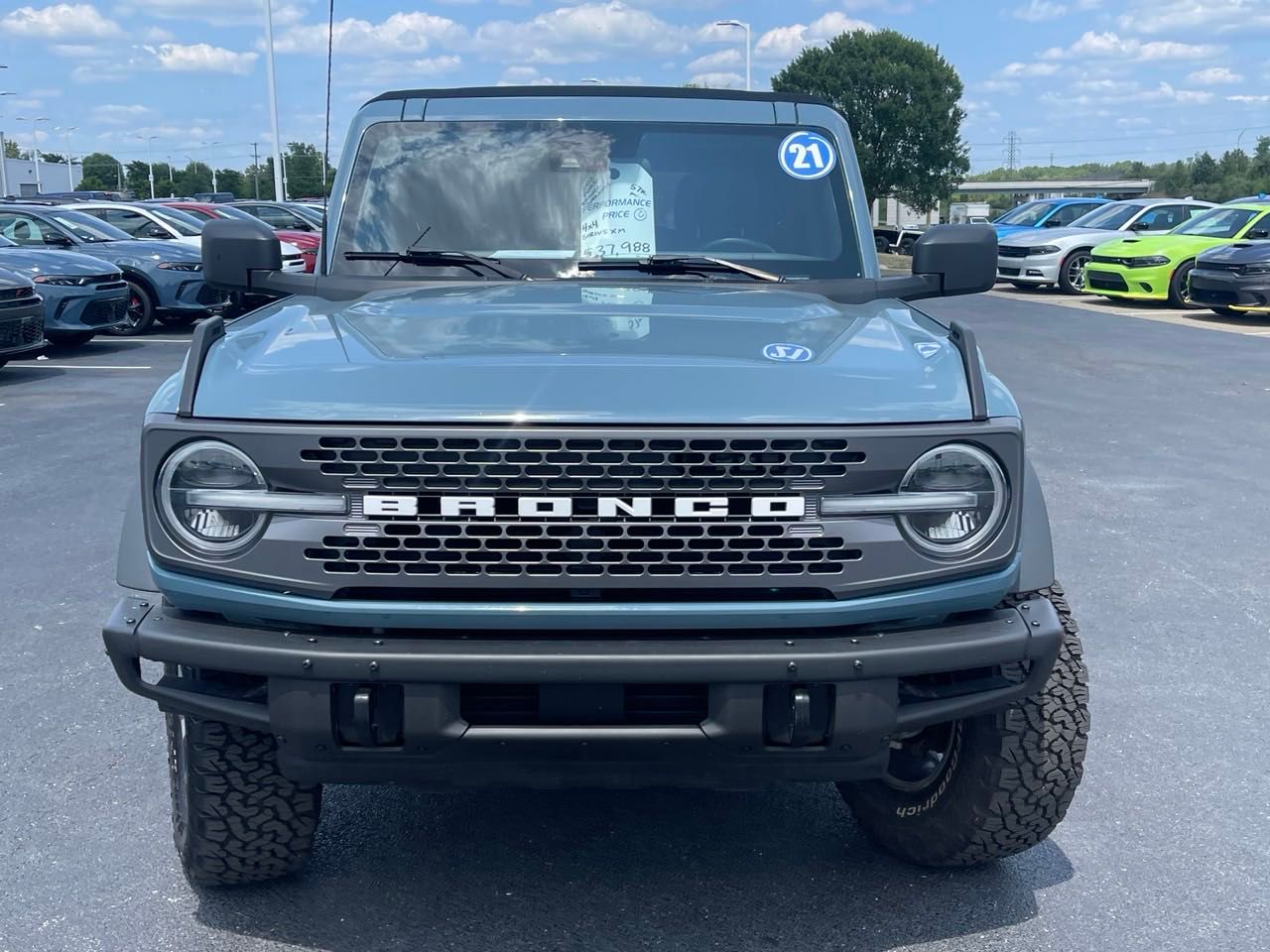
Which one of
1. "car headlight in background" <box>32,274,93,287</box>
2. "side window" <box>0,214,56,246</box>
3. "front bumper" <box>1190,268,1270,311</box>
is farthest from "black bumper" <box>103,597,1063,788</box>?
"front bumper" <box>1190,268,1270,311</box>

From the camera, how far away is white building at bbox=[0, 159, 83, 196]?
266ft

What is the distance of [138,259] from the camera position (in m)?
15.8

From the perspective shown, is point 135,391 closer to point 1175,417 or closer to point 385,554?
point 1175,417

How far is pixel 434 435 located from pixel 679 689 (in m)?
0.67

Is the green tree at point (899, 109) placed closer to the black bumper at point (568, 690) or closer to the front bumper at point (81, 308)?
the front bumper at point (81, 308)

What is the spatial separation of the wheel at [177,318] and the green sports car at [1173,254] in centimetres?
1345

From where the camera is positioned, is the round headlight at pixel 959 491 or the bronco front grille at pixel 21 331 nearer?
the round headlight at pixel 959 491

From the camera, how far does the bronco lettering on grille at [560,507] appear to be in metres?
2.46

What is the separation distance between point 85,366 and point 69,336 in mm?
1140

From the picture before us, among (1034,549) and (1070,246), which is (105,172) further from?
(1034,549)

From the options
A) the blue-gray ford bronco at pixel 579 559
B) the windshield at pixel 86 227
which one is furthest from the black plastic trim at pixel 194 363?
the windshield at pixel 86 227

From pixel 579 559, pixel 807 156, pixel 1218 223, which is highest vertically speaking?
pixel 807 156

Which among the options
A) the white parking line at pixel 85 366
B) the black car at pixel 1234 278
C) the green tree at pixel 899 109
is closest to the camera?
the white parking line at pixel 85 366

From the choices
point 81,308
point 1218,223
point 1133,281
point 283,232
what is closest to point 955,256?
point 81,308
